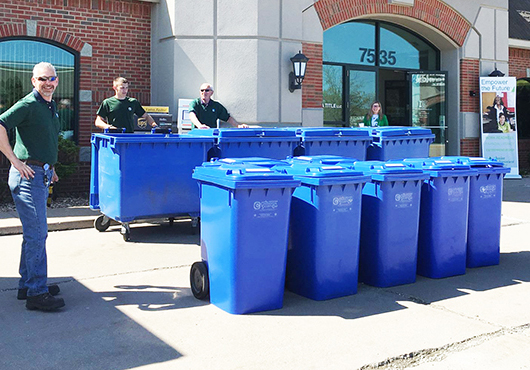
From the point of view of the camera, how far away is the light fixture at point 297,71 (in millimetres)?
12570

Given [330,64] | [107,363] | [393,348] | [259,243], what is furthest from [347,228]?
[330,64]

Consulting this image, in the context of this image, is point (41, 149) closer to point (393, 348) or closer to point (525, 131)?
point (393, 348)

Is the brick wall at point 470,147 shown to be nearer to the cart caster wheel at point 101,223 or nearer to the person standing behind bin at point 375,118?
the person standing behind bin at point 375,118

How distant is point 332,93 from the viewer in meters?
14.7

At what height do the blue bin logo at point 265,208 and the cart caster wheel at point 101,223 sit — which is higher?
the blue bin logo at point 265,208

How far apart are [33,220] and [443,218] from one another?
3808mm

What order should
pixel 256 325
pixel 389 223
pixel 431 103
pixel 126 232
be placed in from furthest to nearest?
pixel 431 103
pixel 126 232
pixel 389 223
pixel 256 325

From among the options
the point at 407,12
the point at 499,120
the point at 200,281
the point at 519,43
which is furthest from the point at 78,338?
the point at 519,43

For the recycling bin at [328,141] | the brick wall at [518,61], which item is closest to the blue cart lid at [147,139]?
the recycling bin at [328,141]

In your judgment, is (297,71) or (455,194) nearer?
(455,194)

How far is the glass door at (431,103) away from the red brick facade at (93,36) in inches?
270

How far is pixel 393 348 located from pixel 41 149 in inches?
125

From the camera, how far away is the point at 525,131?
1892cm

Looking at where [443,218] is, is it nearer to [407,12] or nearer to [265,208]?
[265,208]
